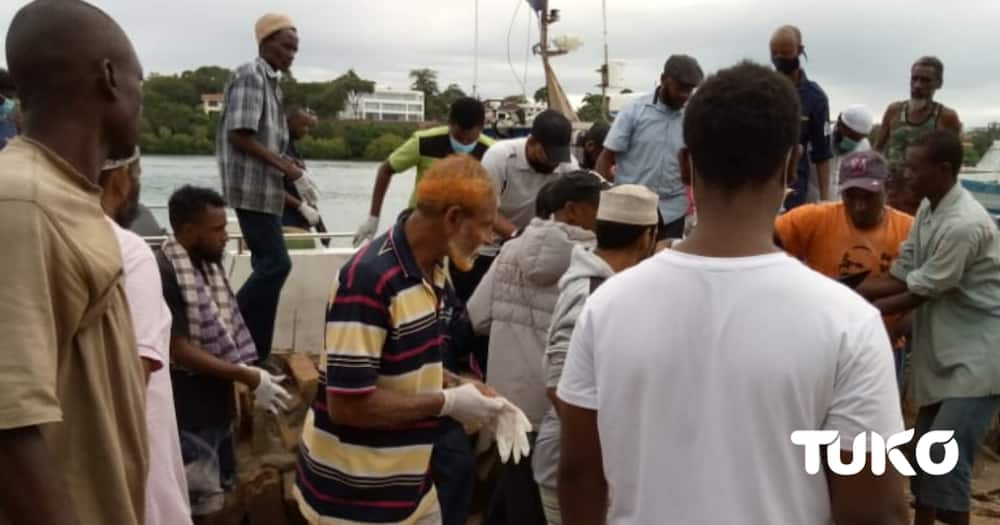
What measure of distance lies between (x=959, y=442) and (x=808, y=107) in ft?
9.04

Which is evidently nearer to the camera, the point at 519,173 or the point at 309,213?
the point at 519,173

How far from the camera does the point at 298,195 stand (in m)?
6.37

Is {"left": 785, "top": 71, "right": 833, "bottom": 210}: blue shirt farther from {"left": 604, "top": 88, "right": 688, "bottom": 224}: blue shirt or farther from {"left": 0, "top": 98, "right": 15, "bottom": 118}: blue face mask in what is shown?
{"left": 0, "top": 98, "right": 15, "bottom": 118}: blue face mask

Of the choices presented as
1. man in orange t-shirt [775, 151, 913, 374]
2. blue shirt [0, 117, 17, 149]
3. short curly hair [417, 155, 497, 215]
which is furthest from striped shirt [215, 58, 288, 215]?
man in orange t-shirt [775, 151, 913, 374]

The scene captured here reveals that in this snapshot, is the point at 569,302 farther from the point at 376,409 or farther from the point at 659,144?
the point at 659,144

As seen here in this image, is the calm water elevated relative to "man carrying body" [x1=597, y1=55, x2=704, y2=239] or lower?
lower

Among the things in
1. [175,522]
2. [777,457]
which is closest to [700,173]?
[777,457]

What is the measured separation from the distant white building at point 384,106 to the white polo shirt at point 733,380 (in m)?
10.8

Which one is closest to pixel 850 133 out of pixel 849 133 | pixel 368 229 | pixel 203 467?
pixel 849 133

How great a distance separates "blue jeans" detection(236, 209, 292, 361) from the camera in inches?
190

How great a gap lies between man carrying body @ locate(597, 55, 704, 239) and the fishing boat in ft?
25.6

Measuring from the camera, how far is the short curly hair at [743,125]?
1.52 m

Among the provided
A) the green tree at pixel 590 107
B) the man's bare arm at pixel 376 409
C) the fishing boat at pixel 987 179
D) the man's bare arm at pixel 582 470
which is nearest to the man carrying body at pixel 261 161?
the man's bare arm at pixel 376 409

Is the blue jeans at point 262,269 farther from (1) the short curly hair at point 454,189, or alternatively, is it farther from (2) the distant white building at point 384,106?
(2) the distant white building at point 384,106
